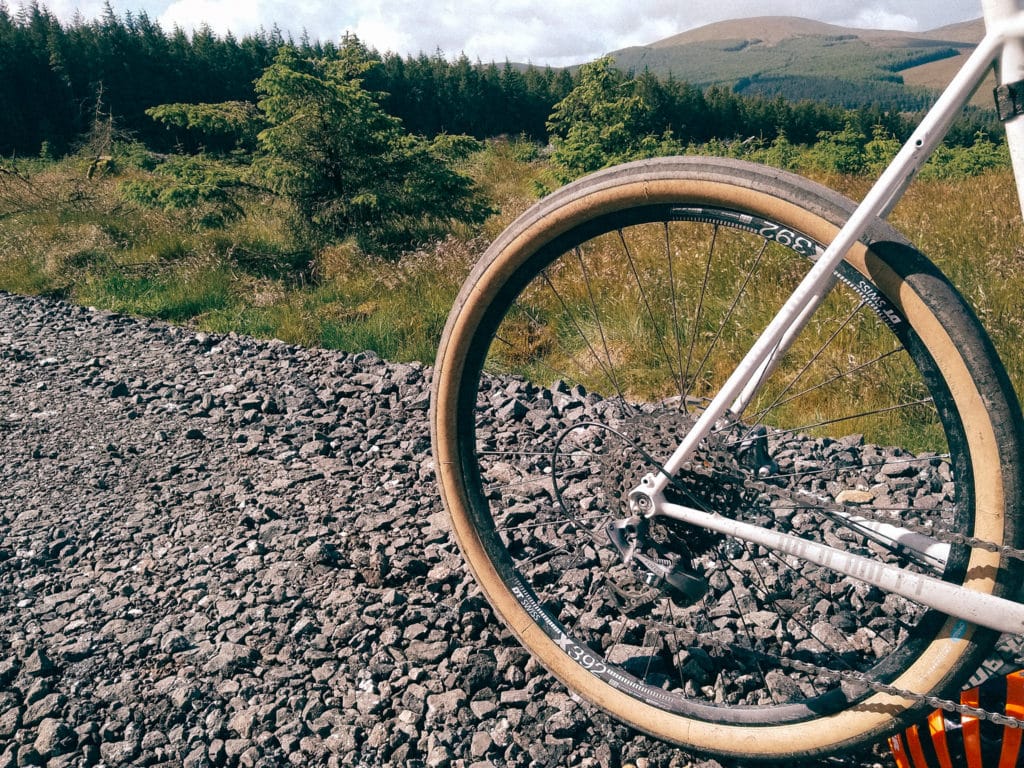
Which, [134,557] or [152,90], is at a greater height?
[152,90]

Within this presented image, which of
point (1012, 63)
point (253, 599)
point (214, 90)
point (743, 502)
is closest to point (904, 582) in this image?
point (743, 502)

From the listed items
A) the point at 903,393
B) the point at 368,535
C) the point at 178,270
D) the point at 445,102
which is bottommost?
the point at 368,535

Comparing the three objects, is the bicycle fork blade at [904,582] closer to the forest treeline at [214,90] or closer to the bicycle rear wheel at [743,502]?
the bicycle rear wheel at [743,502]

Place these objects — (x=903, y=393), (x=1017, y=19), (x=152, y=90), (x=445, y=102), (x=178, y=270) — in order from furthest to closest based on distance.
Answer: (x=445, y=102)
(x=152, y=90)
(x=178, y=270)
(x=903, y=393)
(x=1017, y=19)

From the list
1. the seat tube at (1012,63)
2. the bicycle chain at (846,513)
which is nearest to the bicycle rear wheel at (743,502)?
the bicycle chain at (846,513)

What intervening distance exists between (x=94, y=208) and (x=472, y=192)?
7.16m

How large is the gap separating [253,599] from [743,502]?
1.88 metres

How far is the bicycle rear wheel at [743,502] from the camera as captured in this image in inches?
65.0

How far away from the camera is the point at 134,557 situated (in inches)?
124

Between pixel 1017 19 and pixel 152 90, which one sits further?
pixel 152 90

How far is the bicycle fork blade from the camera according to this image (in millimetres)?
1604

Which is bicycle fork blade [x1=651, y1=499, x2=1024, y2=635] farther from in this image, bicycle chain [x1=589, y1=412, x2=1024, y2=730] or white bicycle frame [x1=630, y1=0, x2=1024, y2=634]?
bicycle chain [x1=589, y1=412, x2=1024, y2=730]

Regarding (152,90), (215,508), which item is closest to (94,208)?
(215,508)

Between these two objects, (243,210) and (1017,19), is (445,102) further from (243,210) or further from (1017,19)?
(1017,19)
